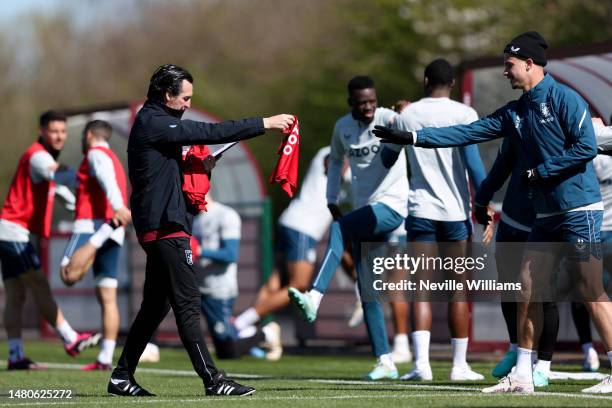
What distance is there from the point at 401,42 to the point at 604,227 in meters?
27.3

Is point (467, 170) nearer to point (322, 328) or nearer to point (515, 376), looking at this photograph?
point (515, 376)

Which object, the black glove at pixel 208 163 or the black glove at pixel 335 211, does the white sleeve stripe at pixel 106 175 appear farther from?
the black glove at pixel 208 163

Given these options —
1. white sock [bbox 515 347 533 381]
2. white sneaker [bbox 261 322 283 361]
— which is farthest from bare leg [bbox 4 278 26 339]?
white sock [bbox 515 347 533 381]

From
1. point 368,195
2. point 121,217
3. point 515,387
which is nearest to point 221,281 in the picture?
point 121,217

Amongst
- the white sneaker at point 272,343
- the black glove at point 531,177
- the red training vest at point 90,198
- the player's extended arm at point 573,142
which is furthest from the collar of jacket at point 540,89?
the white sneaker at point 272,343

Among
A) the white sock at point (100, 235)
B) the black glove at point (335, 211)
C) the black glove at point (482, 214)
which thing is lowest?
the white sock at point (100, 235)

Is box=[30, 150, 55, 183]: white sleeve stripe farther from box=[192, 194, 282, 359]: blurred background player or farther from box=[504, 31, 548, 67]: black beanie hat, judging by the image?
box=[504, 31, 548, 67]: black beanie hat

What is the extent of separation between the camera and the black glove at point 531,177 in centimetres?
813

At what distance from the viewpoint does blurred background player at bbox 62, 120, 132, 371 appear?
1223cm

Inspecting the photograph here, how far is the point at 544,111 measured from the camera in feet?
27.0

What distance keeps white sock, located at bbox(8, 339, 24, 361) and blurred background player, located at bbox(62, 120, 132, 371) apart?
638 mm

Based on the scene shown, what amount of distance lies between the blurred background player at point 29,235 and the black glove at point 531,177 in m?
5.43

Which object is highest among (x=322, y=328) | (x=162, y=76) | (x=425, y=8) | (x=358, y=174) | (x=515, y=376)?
(x=425, y=8)

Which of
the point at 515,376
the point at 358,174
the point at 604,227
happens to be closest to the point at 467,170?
the point at 358,174
